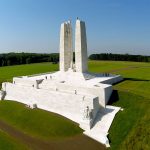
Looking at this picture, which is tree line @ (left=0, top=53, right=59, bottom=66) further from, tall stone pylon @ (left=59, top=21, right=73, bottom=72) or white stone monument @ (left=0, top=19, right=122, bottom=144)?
tall stone pylon @ (left=59, top=21, right=73, bottom=72)

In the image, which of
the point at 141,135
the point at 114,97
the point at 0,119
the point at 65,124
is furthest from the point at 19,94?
the point at 141,135

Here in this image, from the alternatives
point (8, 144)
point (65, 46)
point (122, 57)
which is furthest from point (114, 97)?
point (122, 57)

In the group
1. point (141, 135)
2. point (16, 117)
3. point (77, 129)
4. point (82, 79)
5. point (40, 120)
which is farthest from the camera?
point (82, 79)

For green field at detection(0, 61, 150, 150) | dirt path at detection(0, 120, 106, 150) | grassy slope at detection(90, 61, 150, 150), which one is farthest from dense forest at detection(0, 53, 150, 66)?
dirt path at detection(0, 120, 106, 150)

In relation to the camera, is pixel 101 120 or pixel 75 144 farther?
pixel 101 120

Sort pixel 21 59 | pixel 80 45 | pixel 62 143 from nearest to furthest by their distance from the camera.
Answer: pixel 62 143, pixel 80 45, pixel 21 59

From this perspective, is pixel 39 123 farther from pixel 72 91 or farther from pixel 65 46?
pixel 65 46

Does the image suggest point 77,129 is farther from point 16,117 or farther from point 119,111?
point 16,117
